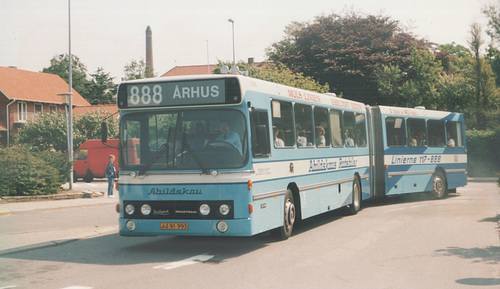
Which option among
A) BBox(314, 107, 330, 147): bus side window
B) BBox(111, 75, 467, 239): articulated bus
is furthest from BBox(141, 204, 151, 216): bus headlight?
BBox(314, 107, 330, 147): bus side window

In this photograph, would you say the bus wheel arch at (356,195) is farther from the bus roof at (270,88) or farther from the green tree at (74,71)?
the green tree at (74,71)

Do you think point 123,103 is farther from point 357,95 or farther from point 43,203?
point 357,95

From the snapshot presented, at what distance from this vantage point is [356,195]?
17672 millimetres

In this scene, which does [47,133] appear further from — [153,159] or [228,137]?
[228,137]

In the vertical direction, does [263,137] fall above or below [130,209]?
→ above

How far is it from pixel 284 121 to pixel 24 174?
47.6ft

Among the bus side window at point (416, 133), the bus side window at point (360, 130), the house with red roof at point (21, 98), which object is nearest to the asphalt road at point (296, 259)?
the bus side window at point (360, 130)

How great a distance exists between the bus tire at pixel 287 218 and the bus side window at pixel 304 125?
132 centimetres

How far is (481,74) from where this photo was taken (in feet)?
136

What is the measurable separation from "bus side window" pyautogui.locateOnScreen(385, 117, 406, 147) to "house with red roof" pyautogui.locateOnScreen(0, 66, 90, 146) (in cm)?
4411

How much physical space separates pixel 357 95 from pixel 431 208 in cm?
3259

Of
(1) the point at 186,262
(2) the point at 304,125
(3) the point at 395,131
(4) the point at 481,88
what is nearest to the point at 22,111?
(4) the point at 481,88

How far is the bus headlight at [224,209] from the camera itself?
34.3 feet

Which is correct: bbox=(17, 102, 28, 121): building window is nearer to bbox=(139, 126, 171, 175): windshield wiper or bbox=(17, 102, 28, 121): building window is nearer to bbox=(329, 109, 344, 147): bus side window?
bbox=(329, 109, 344, 147): bus side window
